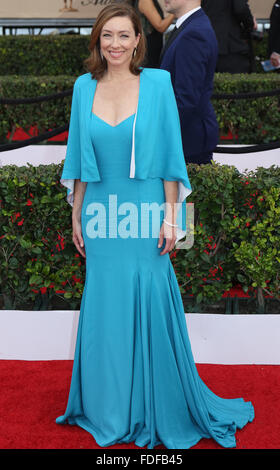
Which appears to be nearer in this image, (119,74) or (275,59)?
(119,74)

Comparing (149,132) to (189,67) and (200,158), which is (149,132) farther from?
(200,158)

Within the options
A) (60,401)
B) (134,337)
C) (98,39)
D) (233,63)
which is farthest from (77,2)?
(134,337)

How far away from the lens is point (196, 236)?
432 centimetres

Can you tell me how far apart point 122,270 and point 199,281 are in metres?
1.32

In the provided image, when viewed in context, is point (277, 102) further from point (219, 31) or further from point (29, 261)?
point (29, 261)

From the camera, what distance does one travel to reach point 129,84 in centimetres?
306

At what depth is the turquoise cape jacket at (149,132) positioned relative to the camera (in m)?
2.99

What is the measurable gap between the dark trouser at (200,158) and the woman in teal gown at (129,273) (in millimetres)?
1339

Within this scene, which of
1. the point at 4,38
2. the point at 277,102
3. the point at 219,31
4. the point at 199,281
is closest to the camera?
the point at 199,281

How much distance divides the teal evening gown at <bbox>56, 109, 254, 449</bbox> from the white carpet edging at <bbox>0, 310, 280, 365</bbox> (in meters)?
0.94

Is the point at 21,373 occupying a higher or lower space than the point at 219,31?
lower

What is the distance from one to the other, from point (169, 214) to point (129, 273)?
36 cm

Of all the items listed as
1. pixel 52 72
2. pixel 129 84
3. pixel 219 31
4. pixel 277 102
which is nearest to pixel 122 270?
pixel 129 84

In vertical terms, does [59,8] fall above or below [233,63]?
above
